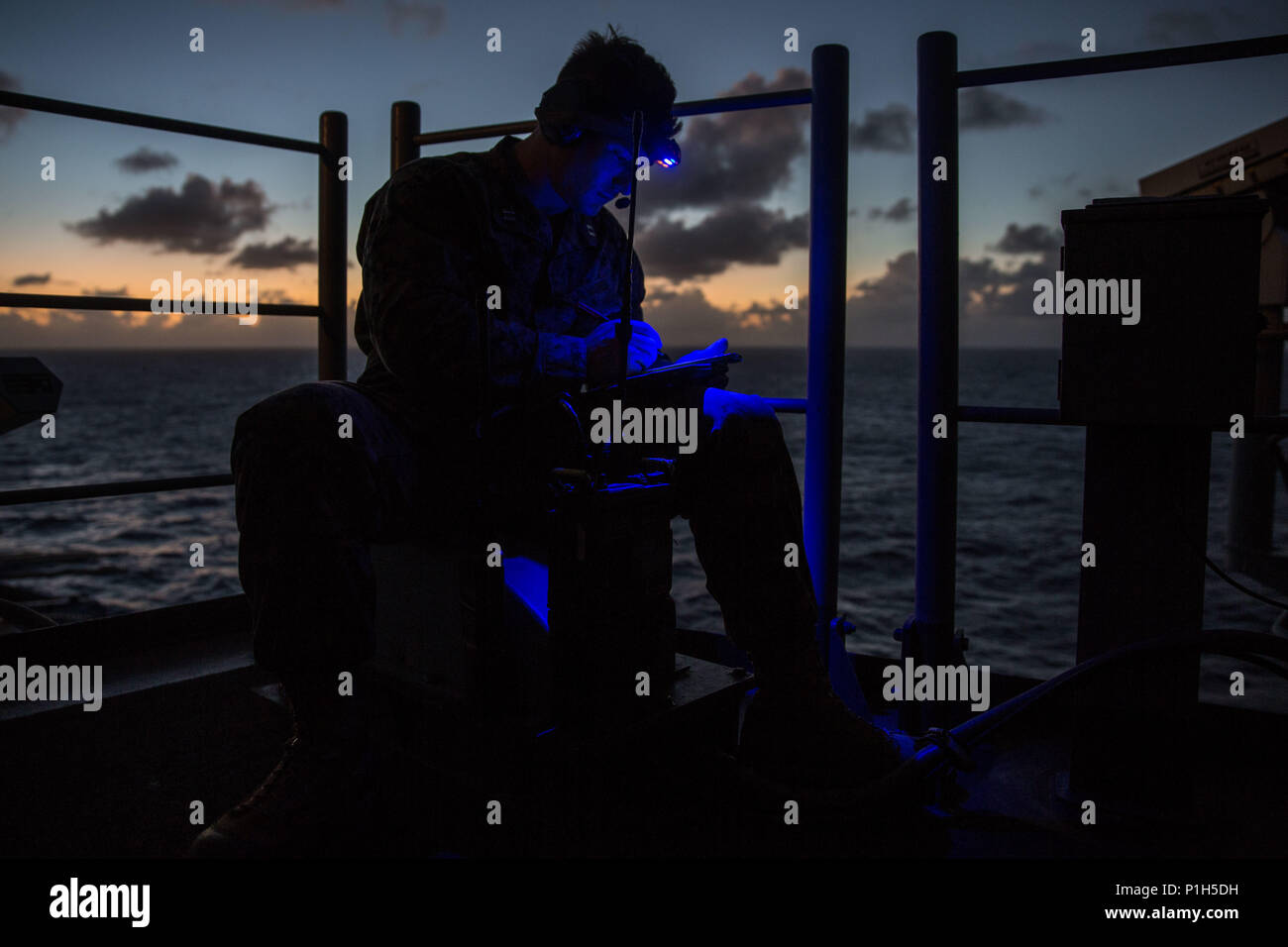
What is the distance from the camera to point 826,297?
1725 mm

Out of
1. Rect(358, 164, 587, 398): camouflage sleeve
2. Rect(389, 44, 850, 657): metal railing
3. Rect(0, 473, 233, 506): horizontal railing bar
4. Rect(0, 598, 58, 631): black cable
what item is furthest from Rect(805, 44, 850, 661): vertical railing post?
Rect(0, 598, 58, 631): black cable

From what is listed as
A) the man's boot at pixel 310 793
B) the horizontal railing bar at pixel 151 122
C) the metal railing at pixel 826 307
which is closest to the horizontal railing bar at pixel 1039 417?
the metal railing at pixel 826 307

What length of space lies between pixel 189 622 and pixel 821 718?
1593 mm

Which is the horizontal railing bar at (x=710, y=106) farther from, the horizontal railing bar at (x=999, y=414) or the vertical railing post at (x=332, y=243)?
the horizontal railing bar at (x=999, y=414)

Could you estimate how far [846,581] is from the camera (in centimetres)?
2212

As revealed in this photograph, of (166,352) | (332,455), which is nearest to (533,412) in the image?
(332,455)

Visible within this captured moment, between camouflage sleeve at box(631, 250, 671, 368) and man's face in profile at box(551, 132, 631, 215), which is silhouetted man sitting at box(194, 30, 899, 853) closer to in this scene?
man's face in profile at box(551, 132, 631, 215)

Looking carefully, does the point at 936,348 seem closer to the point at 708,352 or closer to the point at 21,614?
the point at 708,352

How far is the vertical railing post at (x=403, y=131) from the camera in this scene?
2.32 metres

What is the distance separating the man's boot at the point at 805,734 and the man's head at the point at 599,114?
0.83m

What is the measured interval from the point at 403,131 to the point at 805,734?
1873 mm

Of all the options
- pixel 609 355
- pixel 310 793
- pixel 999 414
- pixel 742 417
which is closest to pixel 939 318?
pixel 999 414

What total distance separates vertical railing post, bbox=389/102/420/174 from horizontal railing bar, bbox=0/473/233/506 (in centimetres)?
95
